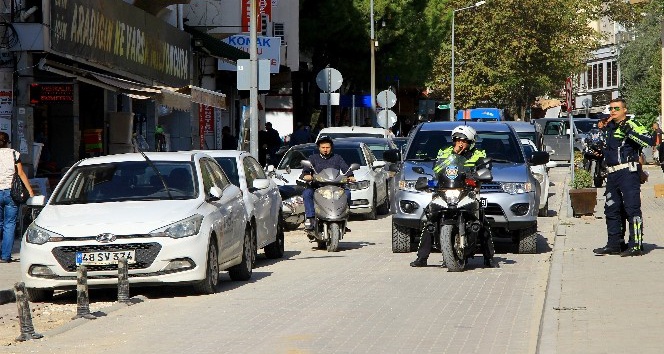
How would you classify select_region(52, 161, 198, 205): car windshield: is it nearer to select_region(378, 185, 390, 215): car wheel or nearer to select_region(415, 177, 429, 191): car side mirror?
select_region(415, 177, 429, 191): car side mirror

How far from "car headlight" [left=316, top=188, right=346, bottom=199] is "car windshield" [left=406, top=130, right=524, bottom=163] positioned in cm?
115

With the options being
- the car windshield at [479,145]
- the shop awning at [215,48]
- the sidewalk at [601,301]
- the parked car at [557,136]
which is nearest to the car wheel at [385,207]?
the sidewalk at [601,301]

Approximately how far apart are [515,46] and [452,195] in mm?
61661

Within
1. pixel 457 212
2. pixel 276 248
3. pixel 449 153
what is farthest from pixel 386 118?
pixel 457 212

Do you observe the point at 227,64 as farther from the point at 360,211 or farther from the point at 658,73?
the point at 658,73

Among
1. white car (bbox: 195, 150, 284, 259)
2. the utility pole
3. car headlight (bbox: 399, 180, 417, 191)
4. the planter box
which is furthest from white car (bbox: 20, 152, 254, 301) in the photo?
the planter box

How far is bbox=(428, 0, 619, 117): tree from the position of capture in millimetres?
77312

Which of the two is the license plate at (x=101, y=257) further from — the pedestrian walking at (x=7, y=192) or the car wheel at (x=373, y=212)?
the car wheel at (x=373, y=212)

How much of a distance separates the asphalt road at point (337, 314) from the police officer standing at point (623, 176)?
95 centimetres

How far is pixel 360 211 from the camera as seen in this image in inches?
1101

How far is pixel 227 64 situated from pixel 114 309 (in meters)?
30.7

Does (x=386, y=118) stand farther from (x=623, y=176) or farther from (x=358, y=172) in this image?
(x=623, y=176)

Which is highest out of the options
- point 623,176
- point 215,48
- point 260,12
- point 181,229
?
point 260,12

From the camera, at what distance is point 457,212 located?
16.7 metres
